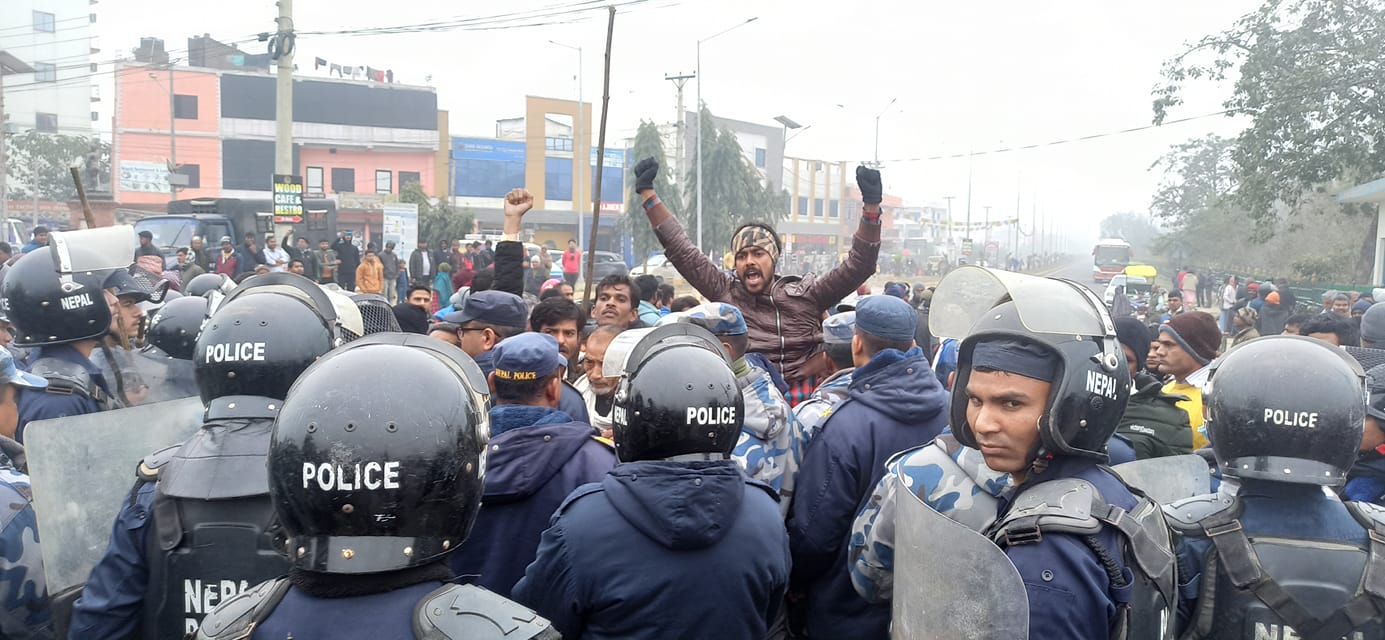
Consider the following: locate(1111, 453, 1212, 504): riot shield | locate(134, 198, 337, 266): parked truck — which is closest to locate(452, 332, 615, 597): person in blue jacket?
locate(1111, 453, 1212, 504): riot shield

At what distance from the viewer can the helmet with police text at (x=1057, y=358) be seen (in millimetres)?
2529

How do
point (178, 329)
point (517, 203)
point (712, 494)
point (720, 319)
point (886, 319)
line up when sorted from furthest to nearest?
1. point (517, 203)
2. point (178, 329)
3. point (720, 319)
4. point (886, 319)
5. point (712, 494)

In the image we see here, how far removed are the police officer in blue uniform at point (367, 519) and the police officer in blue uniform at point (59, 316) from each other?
3.00 meters

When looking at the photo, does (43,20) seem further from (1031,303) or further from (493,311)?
(1031,303)

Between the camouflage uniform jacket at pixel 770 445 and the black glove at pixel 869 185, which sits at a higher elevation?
the black glove at pixel 869 185

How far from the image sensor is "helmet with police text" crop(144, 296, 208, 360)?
5148 millimetres

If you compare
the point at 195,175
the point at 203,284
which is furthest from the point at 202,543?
the point at 195,175

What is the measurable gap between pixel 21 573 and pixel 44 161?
232 feet

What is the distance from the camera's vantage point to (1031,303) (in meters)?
2.65

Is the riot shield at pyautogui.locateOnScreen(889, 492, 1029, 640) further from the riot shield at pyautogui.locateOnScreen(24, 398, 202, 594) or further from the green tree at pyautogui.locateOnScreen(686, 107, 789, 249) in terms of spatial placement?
the green tree at pyautogui.locateOnScreen(686, 107, 789, 249)

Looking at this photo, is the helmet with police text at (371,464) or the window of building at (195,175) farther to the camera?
the window of building at (195,175)

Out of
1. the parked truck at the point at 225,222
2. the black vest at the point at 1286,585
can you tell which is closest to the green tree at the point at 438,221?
the parked truck at the point at 225,222

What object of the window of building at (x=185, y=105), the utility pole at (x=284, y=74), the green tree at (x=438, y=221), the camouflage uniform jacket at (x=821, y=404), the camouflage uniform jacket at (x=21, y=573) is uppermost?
the window of building at (x=185, y=105)

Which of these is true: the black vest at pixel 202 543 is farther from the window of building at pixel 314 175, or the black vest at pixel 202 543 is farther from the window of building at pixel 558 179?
the window of building at pixel 558 179
